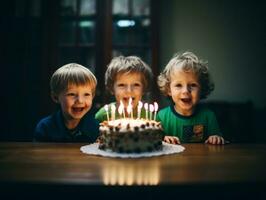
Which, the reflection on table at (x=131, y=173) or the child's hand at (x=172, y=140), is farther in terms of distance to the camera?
the child's hand at (x=172, y=140)

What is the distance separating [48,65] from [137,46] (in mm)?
940

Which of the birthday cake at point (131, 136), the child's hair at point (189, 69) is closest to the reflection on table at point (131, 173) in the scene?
the birthday cake at point (131, 136)

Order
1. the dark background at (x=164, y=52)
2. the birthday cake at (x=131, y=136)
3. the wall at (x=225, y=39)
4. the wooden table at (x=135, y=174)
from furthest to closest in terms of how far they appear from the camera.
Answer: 1. the wall at (x=225, y=39)
2. the dark background at (x=164, y=52)
3. the birthday cake at (x=131, y=136)
4. the wooden table at (x=135, y=174)

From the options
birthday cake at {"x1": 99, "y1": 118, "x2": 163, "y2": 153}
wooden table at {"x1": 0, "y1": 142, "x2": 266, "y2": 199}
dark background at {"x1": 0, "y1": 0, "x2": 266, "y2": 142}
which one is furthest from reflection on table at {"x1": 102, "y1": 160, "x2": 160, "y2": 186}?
dark background at {"x1": 0, "y1": 0, "x2": 266, "y2": 142}

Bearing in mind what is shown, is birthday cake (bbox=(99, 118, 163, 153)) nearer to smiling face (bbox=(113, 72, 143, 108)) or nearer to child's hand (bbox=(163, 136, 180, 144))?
child's hand (bbox=(163, 136, 180, 144))

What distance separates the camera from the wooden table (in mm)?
1281

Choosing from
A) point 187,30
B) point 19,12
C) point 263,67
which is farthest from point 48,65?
point 263,67

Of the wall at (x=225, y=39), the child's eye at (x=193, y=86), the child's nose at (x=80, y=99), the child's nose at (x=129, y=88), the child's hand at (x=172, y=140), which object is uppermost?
the wall at (x=225, y=39)

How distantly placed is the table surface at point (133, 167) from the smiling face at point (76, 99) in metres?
0.36

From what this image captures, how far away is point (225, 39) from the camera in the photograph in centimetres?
434

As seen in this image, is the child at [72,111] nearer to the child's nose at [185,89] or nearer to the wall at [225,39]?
the child's nose at [185,89]

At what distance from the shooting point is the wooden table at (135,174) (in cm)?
128

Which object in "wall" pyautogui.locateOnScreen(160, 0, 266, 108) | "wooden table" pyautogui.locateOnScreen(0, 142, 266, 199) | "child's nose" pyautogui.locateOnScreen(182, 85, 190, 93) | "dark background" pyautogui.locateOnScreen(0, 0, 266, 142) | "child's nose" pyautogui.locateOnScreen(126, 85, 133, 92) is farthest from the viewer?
"wall" pyautogui.locateOnScreen(160, 0, 266, 108)

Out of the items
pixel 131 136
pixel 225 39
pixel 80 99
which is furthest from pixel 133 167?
pixel 225 39
